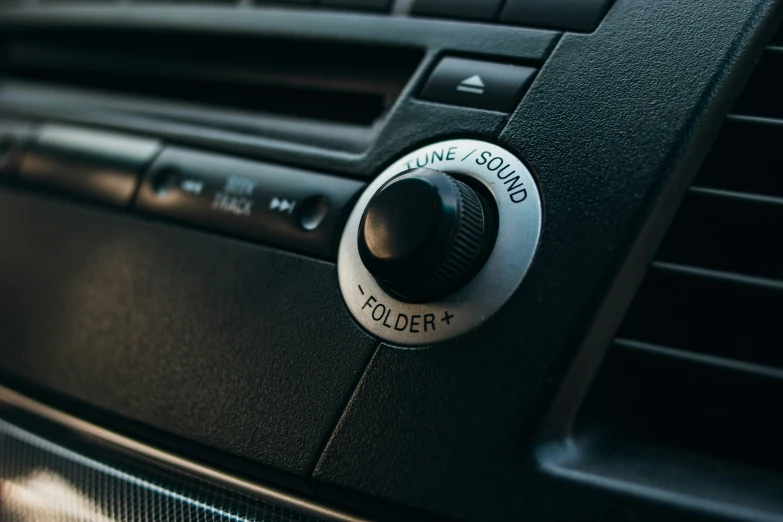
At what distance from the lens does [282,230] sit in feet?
1.78

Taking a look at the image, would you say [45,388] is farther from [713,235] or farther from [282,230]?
[713,235]

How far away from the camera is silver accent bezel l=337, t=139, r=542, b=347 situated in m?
0.45

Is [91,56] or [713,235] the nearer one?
[713,235]

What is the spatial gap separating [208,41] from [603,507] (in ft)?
1.82

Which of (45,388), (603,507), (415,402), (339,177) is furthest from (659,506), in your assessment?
(45,388)

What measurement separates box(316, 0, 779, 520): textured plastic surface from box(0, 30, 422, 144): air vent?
18 cm

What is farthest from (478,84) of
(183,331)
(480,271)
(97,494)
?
(97,494)

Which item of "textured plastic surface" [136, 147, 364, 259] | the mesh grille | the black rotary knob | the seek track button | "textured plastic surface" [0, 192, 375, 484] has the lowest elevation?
the mesh grille

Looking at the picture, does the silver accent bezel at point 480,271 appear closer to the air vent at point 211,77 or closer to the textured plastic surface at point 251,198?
the textured plastic surface at point 251,198

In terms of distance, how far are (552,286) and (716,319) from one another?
11 centimetres

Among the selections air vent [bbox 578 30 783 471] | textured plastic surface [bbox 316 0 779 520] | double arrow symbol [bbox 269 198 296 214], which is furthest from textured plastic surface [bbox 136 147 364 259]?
air vent [bbox 578 30 783 471]

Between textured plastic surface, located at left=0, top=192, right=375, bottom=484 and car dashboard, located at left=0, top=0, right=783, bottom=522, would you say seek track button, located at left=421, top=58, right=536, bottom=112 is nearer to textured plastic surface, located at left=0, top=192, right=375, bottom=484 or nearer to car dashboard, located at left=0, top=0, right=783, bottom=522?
car dashboard, located at left=0, top=0, right=783, bottom=522

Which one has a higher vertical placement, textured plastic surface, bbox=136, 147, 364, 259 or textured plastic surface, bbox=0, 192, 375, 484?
textured plastic surface, bbox=136, 147, 364, 259

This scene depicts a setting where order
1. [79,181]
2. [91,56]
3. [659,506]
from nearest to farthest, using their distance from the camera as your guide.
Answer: [659,506], [79,181], [91,56]
